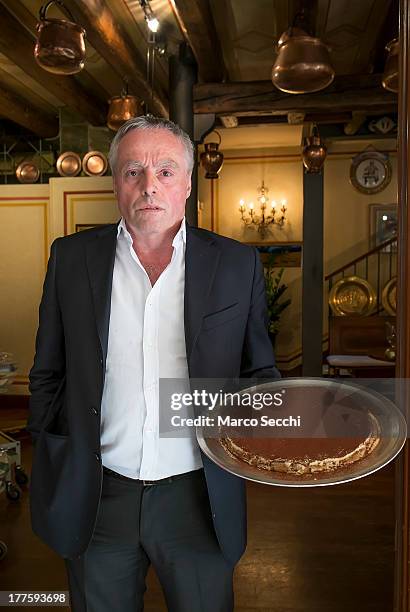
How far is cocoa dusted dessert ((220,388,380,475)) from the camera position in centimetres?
110

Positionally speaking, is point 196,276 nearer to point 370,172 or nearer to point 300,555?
point 300,555

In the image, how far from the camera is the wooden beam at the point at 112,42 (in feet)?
11.3

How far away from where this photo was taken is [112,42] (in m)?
3.83

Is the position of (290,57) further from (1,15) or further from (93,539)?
(93,539)

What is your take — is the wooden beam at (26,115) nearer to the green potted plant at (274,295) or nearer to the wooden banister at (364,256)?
the green potted plant at (274,295)

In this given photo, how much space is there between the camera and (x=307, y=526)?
9.63ft

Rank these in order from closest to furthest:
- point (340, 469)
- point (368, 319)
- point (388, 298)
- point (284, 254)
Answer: point (340, 469), point (368, 319), point (388, 298), point (284, 254)

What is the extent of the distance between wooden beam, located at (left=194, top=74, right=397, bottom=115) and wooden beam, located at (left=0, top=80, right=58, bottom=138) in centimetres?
190

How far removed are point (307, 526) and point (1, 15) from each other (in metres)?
3.73

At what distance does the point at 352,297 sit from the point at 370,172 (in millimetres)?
1728

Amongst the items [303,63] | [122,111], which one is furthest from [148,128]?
[122,111]

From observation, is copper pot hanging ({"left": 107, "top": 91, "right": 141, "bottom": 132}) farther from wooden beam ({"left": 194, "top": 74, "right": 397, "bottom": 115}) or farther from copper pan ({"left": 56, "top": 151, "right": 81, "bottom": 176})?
copper pan ({"left": 56, "top": 151, "right": 81, "bottom": 176})

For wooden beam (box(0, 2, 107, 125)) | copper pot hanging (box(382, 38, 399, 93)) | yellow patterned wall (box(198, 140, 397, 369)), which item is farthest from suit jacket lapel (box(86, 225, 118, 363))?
yellow patterned wall (box(198, 140, 397, 369))

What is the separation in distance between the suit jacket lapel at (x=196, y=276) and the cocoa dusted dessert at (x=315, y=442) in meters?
0.22
